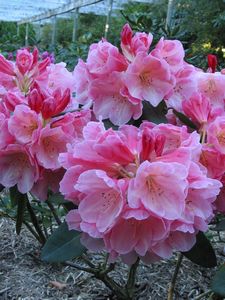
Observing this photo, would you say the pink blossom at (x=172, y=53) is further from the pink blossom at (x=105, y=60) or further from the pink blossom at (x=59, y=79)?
the pink blossom at (x=59, y=79)

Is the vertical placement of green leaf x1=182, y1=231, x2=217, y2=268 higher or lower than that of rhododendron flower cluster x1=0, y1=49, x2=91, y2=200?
lower

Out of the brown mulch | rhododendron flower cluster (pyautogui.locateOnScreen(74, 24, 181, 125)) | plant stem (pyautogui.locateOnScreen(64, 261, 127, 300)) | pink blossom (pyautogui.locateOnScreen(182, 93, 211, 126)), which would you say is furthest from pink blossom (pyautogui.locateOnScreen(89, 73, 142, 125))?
the brown mulch

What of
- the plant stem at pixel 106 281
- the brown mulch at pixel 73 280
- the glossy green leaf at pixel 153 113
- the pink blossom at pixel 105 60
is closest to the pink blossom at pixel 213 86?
the glossy green leaf at pixel 153 113

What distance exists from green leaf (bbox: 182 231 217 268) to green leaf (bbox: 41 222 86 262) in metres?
0.21

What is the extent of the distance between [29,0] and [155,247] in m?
16.1

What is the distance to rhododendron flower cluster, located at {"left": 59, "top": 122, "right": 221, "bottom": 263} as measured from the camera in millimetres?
775

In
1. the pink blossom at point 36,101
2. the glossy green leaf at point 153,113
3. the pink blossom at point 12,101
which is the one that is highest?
the pink blossom at point 36,101

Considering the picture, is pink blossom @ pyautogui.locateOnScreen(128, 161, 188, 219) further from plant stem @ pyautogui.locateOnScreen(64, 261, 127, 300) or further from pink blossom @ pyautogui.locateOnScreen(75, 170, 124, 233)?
plant stem @ pyautogui.locateOnScreen(64, 261, 127, 300)

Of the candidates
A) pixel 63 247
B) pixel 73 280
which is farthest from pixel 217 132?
pixel 73 280

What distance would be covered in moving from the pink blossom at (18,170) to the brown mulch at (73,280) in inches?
32.8

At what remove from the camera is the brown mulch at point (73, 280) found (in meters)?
1.83

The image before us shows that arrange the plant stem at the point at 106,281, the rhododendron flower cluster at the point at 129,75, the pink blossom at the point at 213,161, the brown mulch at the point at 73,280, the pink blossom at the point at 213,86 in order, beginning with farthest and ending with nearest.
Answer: the brown mulch at the point at 73,280, the plant stem at the point at 106,281, the pink blossom at the point at 213,86, the rhododendron flower cluster at the point at 129,75, the pink blossom at the point at 213,161

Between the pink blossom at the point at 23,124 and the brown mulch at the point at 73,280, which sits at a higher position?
the pink blossom at the point at 23,124

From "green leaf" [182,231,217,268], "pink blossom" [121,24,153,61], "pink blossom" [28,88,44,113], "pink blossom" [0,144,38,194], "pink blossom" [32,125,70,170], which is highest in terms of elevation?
"pink blossom" [121,24,153,61]
